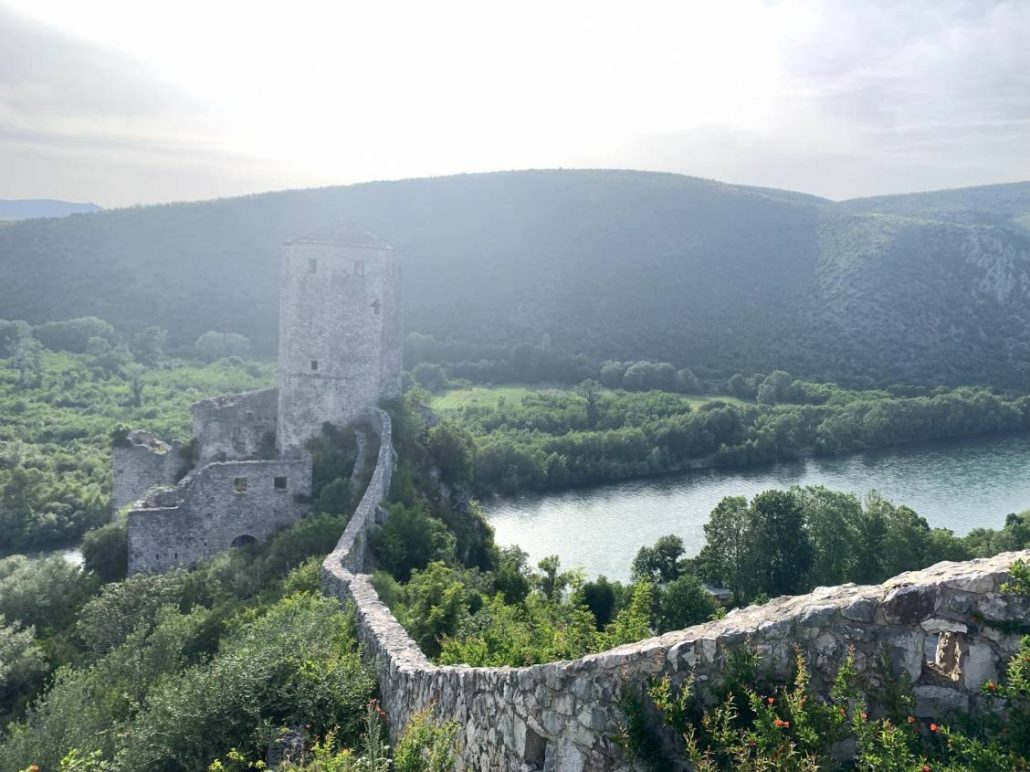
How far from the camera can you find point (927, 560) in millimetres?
25250

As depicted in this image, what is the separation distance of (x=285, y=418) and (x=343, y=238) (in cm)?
515

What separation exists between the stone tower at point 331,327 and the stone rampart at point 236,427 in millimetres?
1596

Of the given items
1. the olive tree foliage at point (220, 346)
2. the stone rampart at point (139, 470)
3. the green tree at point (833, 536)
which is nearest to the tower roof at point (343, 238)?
the stone rampart at point (139, 470)

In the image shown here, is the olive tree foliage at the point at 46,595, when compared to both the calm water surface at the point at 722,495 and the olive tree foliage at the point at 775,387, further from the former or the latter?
the olive tree foliage at the point at 775,387

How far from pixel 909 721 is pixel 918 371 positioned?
76006 mm

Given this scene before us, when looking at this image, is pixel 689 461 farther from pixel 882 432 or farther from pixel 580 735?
pixel 580 735

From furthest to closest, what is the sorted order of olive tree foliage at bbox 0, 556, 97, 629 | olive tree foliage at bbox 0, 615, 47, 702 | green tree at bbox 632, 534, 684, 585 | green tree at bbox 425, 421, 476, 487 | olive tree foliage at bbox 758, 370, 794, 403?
olive tree foliage at bbox 758, 370, 794, 403 → green tree at bbox 632, 534, 684, 585 → green tree at bbox 425, 421, 476, 487 → olive tree foliage at bbox 0, 556, 97, 629 → olive tree foliage at bbox 0, 615, 47, 702

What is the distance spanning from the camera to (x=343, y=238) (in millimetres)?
22250

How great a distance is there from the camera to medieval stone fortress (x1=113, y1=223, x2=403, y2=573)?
1938 cm

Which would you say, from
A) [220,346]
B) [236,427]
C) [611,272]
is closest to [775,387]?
[611,272]

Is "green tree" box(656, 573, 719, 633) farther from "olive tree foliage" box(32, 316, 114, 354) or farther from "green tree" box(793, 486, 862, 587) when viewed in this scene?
"olive tree foliage" box(32, 316, 114, 354)

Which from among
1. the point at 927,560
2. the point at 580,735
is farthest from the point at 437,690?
the point at 927,560

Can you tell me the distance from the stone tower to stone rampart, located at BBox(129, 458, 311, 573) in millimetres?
2935

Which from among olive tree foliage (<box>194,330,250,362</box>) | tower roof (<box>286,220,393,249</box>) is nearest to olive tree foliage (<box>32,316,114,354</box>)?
olive tree foliage (<box>194,330,250,362</box>)
